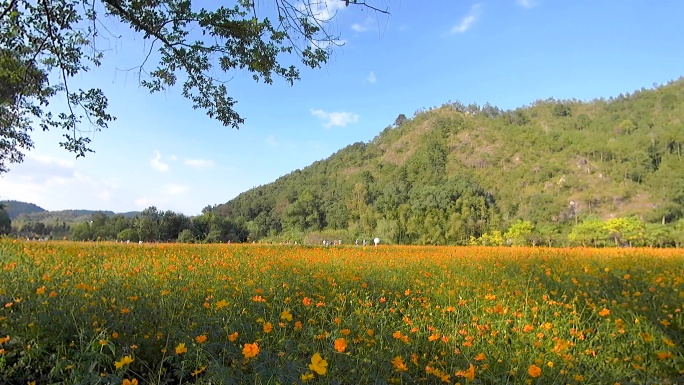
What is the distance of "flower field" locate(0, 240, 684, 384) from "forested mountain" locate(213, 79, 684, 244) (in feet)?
142

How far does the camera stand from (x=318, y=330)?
2.84m

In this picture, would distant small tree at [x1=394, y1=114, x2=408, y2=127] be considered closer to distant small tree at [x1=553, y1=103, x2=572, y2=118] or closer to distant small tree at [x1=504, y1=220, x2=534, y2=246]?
distant small tree at [x1=553, y1=103, x2=572, y2=118]

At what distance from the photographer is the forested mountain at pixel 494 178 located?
55.3 m

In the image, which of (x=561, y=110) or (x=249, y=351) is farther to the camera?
(x=561, y=110)

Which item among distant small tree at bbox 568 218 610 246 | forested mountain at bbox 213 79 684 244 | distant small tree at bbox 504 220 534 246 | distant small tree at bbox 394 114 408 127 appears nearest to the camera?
distant small tree at bbox 568 218 610 246

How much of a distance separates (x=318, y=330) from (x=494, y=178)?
320 feet

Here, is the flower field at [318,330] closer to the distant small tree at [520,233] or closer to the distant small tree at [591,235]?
the distant small tree at [591,235]

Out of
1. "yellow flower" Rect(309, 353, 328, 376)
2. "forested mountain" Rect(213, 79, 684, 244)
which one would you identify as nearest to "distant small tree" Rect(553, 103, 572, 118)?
"forested mountain" Rect(213, 79, 684, 244)

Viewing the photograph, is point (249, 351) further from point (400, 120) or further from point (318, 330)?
point (400, 120)

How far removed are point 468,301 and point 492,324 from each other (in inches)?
28.8

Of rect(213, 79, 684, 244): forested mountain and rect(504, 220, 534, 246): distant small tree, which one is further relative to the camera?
rect(213, 79, 684, 244): forested mountain

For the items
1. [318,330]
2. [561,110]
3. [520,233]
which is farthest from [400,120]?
[318,330]

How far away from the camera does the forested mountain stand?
182 feet

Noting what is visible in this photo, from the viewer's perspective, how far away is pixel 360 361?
2.06 metres
